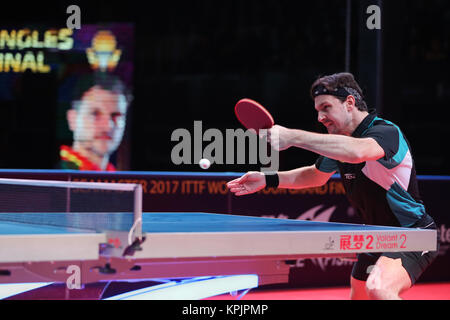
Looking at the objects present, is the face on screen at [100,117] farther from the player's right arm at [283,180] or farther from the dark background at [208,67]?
the player's right arm at [283,180]

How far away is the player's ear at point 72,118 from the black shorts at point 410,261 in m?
7.74

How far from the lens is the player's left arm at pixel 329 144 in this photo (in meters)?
3.45

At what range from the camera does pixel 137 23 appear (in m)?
13.6

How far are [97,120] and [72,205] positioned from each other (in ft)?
14.4

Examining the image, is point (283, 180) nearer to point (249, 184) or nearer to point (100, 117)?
point (249, 184)

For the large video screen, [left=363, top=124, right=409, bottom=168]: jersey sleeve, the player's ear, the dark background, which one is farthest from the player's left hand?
the dark background

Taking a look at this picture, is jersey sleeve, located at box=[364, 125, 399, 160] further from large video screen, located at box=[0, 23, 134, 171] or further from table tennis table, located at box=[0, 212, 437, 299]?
large video screen, located at box=[0, 23, 134, 171]

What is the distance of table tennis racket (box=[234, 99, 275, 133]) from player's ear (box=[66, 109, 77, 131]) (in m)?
8.05

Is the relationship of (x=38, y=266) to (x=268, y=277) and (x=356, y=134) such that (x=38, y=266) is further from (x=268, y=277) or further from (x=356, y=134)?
(x=356, y=134)

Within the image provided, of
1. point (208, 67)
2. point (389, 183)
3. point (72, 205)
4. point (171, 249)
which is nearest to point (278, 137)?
point (171, 249)

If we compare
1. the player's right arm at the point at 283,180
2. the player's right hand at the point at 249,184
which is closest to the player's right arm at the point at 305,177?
the player's right arm at the point at 283,180

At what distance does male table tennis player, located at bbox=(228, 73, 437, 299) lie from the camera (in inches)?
145
